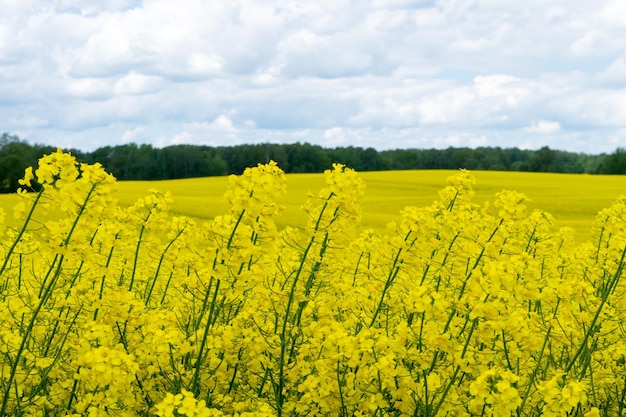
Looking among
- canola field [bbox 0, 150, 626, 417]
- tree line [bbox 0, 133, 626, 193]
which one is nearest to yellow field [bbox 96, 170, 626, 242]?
canola field [bbox 0, 150, 626, 417]

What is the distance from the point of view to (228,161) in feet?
229

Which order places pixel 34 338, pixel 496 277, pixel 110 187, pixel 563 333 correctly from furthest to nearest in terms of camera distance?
1. pixel 34 338
2. pixel 563 333
3. pixel 110 187
4. pixel 496 277

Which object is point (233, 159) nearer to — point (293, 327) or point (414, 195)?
point (414, 195)

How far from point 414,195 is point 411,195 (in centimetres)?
16

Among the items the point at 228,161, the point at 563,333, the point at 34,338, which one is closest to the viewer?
the point at 563,333

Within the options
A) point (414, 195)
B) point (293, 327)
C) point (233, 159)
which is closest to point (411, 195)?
point (414, 195)

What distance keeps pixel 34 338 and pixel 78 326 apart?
1.25 ft

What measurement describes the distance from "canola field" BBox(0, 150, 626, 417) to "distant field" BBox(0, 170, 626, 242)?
13875 mm

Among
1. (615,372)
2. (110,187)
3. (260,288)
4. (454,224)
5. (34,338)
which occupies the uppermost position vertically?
(110,187)

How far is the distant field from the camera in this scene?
2334cm

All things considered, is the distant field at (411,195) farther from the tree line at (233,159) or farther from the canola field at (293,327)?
the tree line at (233,159)

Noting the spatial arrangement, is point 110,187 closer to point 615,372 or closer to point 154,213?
point 154,213

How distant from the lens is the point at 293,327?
17.1ft

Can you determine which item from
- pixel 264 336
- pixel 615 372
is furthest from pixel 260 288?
pixel 615 372
